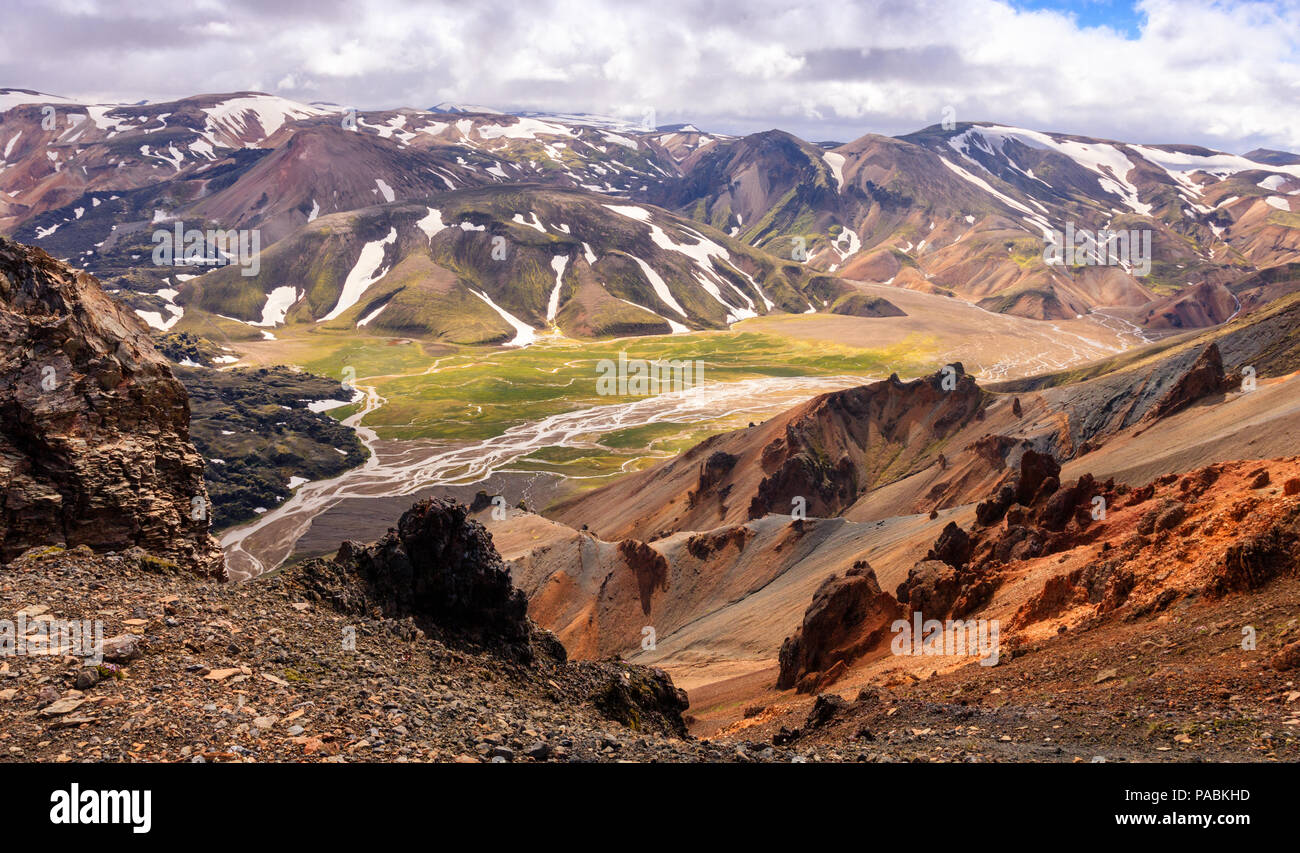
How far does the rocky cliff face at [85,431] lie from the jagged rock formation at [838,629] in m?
27.1

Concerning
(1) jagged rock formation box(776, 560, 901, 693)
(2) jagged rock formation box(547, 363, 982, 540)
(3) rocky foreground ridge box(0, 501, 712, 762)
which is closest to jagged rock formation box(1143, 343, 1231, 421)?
(2) jagged rock formation box(547, 363, 982, 540)

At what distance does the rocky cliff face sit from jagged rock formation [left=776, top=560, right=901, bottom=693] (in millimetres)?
27102

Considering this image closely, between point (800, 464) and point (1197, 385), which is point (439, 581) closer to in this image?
point (800, 464)

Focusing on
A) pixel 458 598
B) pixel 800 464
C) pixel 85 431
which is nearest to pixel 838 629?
pixel 458 598

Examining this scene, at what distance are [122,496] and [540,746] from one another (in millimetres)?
15122

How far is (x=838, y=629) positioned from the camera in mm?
38688

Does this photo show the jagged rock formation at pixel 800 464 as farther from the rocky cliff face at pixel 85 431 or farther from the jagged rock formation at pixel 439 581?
the rocky cliff face at pixel 85 431

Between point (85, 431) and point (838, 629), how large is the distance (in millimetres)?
32663

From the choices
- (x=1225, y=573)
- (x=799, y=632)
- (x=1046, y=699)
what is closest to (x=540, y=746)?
(x=1046, y=699)

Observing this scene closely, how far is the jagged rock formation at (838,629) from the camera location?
37.7 meters

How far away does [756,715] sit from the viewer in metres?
34.3

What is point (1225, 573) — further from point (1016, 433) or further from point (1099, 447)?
point (1016, 433)

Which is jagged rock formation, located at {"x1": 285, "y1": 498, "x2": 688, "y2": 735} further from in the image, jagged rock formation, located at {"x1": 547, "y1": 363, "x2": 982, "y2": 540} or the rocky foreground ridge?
jagged rock formation, located at {"x1": 547, "y1": 363, "x2": 982, "y2": 540}
